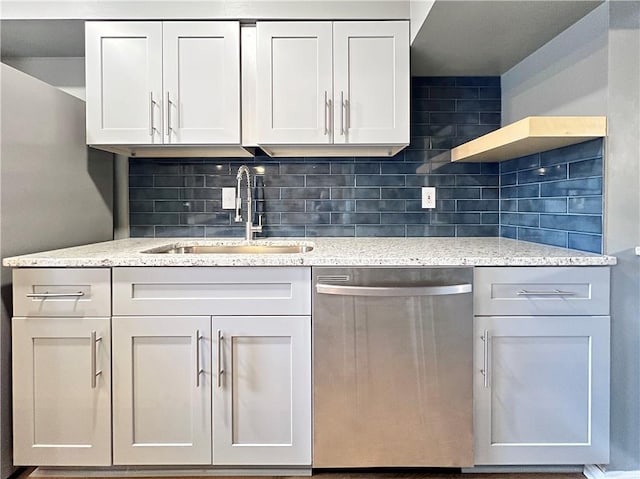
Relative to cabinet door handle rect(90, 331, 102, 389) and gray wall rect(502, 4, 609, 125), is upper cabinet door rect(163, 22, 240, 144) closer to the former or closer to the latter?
cabinet door handle rect(90, 331, 102, 389)

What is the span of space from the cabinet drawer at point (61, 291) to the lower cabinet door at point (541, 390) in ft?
4.31

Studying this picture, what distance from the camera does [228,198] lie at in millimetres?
2354

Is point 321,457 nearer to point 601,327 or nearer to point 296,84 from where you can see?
point 601,327

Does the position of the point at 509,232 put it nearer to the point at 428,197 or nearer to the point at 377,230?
the point at 428,197

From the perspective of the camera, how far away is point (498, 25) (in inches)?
68.4

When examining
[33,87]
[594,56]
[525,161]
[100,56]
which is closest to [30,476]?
[33,87]

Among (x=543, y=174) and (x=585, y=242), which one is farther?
(x=543, y=174)

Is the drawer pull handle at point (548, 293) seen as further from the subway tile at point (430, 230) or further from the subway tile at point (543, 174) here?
the subway tile at point (430, 230)

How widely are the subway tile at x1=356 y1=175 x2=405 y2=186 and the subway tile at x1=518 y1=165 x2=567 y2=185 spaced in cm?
58

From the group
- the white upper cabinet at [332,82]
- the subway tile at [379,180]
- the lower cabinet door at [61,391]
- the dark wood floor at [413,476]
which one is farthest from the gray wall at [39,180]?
the subway tile at [379,180]

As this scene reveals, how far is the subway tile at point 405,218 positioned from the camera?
2373 millimetres

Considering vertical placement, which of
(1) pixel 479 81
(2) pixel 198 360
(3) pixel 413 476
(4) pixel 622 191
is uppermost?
(1) pixel 479 81

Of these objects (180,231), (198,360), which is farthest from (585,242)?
(180,231)

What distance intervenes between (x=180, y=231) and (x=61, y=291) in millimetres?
857
